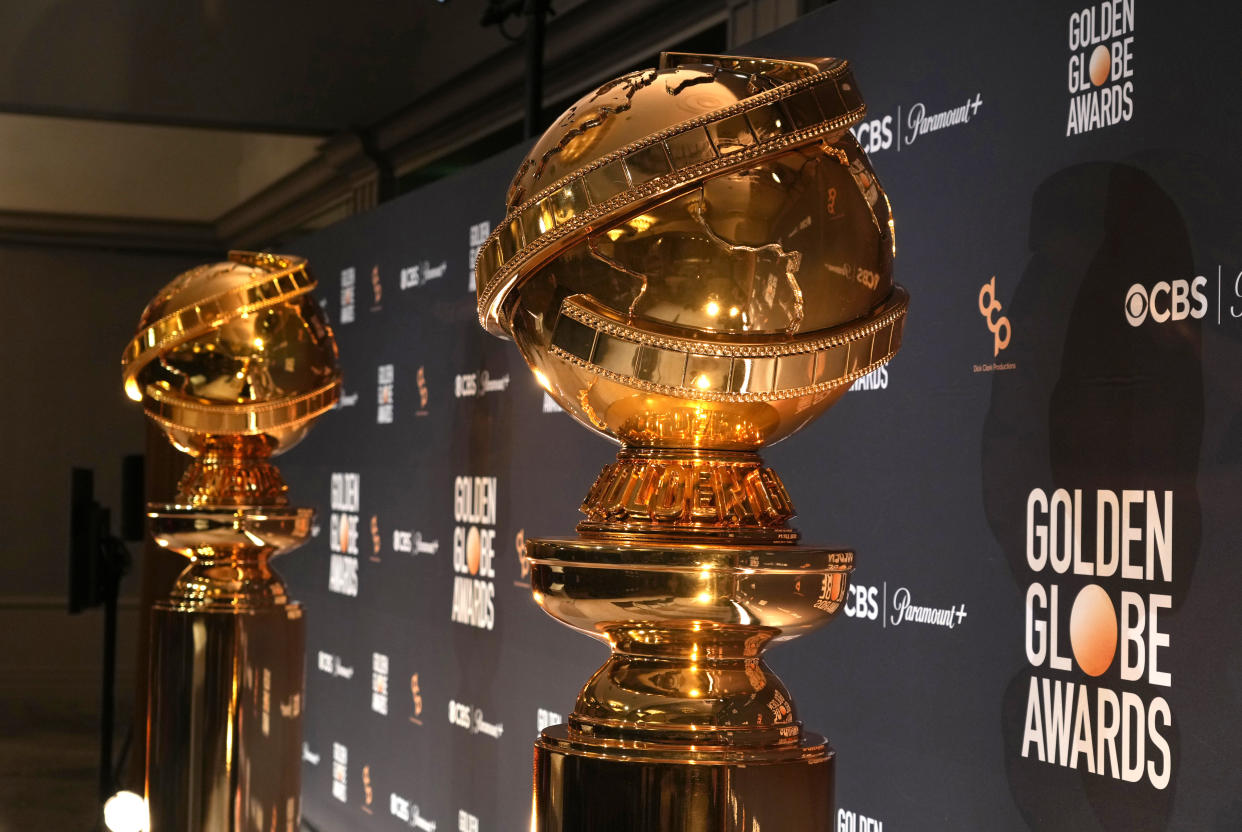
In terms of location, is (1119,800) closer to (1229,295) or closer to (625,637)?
(1229,295)

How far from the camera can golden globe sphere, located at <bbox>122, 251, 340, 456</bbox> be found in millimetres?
2367

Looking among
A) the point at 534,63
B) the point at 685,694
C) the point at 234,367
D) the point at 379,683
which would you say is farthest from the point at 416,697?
the point at 685,694

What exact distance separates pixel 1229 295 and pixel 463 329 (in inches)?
106

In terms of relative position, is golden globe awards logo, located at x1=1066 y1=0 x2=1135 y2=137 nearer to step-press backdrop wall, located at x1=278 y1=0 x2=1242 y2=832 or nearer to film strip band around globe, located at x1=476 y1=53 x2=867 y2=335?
step-press backdrop wall, located at x1=278 y1=0 x2=1242 y2=832

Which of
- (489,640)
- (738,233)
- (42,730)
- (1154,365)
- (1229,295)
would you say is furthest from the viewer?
(42,730)

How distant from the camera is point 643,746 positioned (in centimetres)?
109

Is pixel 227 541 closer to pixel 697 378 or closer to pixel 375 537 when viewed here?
pixel 697 378

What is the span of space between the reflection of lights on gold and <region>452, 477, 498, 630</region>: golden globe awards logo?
2727 mm

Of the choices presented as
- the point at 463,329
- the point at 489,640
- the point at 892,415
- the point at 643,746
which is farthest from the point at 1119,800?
the point at 463,329

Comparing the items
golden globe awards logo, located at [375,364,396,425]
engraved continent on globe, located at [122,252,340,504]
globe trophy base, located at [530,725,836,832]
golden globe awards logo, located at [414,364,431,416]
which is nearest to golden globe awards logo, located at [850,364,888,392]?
engraved continent on globe, located at [122,252,340,504]

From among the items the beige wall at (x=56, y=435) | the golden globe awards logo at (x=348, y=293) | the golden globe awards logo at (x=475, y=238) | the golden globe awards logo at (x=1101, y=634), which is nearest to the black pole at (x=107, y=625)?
the golden globe awards logo at (x=348, y=293)

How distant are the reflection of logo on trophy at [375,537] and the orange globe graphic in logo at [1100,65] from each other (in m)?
3.26

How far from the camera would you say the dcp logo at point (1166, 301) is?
1.62 metres

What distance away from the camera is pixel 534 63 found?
383 cm
